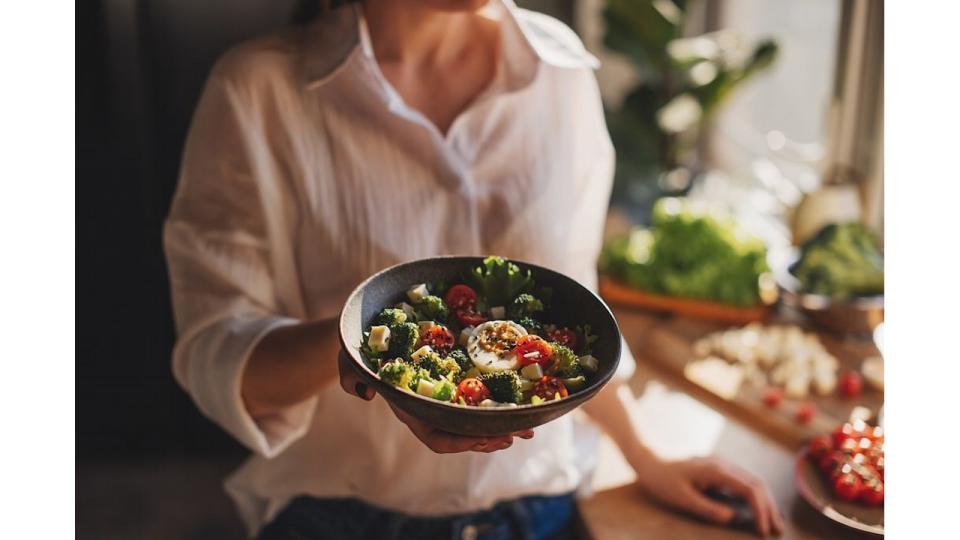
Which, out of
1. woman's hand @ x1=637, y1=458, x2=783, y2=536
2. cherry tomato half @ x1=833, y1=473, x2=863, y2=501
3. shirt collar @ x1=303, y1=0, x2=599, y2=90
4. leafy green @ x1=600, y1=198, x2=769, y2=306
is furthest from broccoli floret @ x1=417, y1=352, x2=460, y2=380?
leafy green @ x1=600, y1=198, x2=769, y2=306

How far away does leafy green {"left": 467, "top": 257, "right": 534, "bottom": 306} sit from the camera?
1006mm

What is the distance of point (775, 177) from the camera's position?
2855 mm

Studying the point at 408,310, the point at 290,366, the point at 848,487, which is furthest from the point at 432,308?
the point at 848,487

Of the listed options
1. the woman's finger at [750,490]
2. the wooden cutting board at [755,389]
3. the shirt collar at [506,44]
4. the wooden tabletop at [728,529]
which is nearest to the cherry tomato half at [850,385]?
the wooden cutting board at [755,389]

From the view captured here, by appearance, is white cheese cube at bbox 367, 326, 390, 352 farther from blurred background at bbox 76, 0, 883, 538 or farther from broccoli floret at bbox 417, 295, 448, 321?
blurred background at bbox 76, 0, 883, 538

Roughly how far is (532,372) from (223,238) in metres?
0.60

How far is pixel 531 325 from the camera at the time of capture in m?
0.99

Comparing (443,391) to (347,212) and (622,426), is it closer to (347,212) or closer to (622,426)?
(347,212)

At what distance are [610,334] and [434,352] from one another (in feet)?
0.59

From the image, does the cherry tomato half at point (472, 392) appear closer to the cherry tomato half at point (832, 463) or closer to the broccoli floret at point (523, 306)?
the broccoli floret at point (523, 306)

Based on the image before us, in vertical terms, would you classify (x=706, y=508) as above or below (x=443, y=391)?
→ below

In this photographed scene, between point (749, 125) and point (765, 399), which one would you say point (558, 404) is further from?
point (749, 125)

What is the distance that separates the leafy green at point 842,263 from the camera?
2035 millimetres
